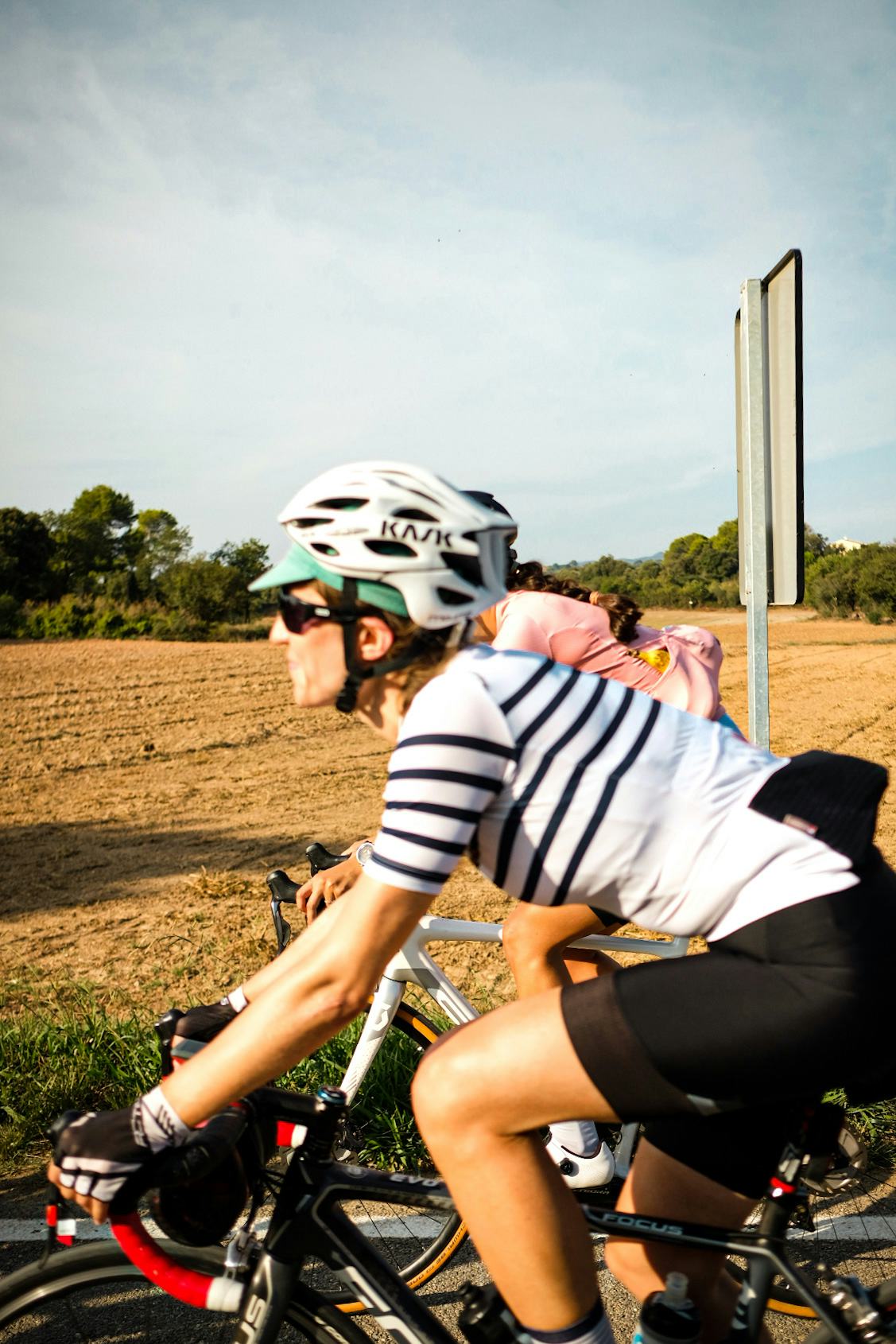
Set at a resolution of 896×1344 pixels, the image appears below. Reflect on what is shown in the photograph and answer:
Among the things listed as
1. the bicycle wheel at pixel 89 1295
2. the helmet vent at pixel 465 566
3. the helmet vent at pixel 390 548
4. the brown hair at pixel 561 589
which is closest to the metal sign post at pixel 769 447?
the brown hair at pixel 561 589

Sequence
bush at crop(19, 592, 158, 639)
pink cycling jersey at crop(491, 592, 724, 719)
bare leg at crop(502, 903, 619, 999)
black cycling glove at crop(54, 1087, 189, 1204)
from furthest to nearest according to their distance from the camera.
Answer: bush at crop(19, 592, 158, 639) < pink cycling jersey at crop(491, 592, 724, 719) < bare leg at crop(502, 903, 619, 999) < black cycling glove at crop(54, 1087, 189, 1204)

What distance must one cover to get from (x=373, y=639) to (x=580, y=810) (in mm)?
487

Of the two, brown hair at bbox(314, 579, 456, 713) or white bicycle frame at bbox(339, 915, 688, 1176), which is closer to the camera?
brown hair at bbox(314, 579, 456, 713)

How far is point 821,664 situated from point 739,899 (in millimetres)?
20768

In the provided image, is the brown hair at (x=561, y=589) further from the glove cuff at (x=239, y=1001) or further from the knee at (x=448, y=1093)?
the knee at (x=448, y=1093)

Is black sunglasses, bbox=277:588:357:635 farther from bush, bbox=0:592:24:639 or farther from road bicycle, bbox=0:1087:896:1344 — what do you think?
bush, bbox=0:592:24:639

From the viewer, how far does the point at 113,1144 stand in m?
1.62

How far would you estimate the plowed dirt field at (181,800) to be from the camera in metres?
6.33

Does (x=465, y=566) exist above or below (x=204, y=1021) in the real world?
above

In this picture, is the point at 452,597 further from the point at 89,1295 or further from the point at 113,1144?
the point at 89,1295

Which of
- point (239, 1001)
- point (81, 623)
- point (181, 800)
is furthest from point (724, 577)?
point (239, 1001)

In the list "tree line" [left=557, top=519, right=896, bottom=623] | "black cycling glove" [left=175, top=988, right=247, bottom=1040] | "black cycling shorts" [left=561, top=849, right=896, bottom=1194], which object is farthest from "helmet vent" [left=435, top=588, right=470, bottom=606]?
"tree line" [left=557, top=519, right=896, bottom=623]

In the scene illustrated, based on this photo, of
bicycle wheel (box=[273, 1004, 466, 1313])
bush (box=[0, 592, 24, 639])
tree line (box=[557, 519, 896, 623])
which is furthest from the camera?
tree line (box=[557, 519, 896, 623])

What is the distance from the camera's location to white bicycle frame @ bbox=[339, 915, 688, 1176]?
3125 mm
